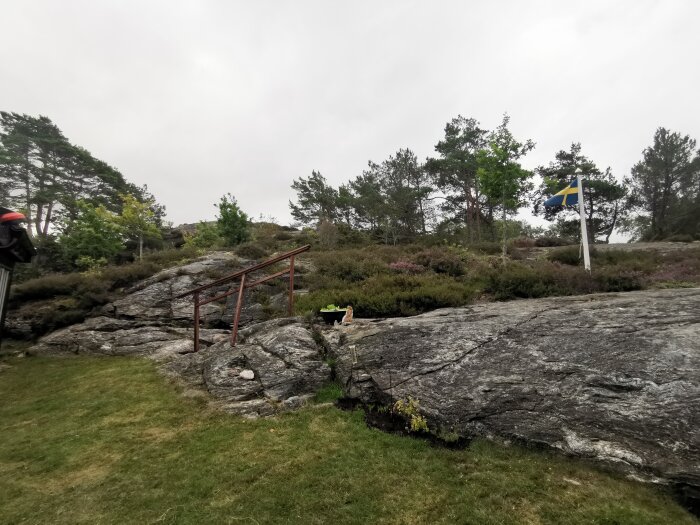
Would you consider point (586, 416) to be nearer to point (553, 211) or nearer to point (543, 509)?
point (543, 509)

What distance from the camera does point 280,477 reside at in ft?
12.3

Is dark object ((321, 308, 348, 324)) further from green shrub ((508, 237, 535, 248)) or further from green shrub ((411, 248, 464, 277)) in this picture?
green shrub ((508, 237, 535, 248))

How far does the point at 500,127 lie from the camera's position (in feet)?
73.3

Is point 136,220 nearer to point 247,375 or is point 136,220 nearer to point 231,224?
point 231,224

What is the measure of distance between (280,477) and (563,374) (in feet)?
12.8

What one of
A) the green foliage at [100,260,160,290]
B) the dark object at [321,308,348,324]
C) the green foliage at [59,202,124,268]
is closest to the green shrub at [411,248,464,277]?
the dark object at [321,308,348,324]

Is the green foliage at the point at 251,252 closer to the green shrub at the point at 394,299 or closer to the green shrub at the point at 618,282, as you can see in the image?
the green shrub at the point at 394,299

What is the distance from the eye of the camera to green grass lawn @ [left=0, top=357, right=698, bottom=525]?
308cm

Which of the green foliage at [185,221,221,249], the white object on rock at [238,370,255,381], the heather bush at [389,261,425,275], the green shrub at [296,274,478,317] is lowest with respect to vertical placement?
the white object on rock at [238,370,255,381]

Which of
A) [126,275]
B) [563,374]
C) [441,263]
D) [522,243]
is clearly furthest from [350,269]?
[522,243]

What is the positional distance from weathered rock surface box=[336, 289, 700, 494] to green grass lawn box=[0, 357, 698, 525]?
1.22 feet

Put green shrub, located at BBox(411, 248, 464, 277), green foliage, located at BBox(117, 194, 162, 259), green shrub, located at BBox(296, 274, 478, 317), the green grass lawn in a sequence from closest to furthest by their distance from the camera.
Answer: the green grass lawn, green shrub, located at BBox(296, 274, 478, 317), green shrub, located at BBox(411, 248, 464, 277), green foliage, located at BBox(117, 194, 162, 259)

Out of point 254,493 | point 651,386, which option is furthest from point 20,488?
point 651,386

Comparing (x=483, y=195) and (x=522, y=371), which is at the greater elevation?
(x=483, y=195)
